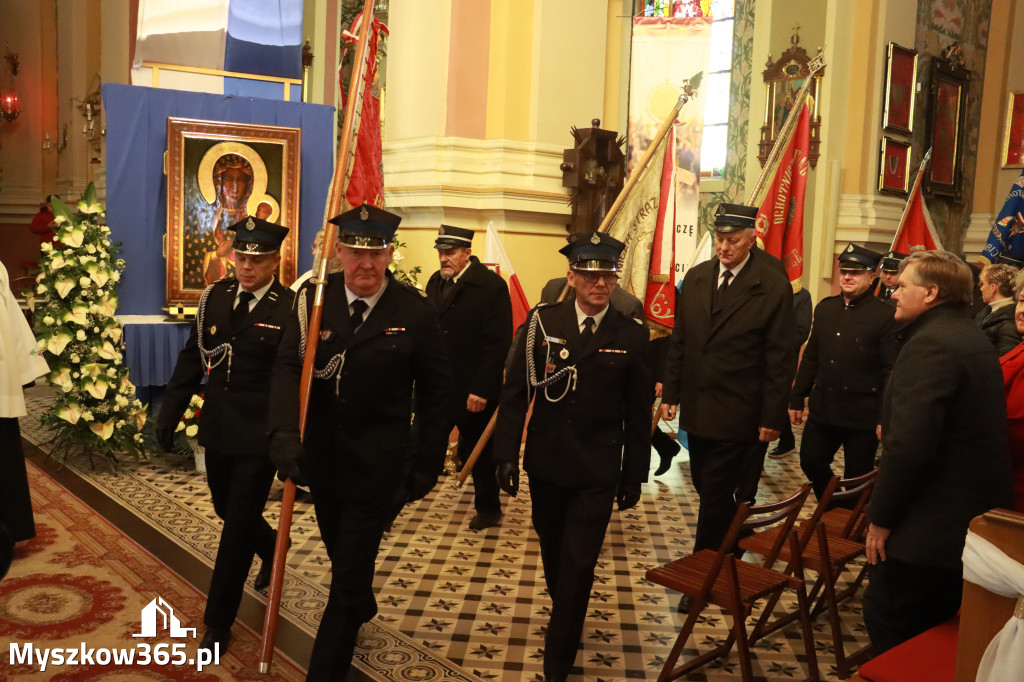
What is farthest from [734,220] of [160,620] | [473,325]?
[160,620]

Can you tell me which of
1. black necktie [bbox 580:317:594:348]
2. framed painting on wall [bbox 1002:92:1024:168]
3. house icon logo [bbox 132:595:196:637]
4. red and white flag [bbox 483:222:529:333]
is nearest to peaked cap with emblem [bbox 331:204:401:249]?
black necktie [bbox 580:317:594:348]

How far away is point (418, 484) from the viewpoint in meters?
3.48

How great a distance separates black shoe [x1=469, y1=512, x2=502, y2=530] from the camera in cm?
575

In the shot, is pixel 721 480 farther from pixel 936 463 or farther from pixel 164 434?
pixel 164 434

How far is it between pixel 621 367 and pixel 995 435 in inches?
54.5

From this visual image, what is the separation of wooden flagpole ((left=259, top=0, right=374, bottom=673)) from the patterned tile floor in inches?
18.5

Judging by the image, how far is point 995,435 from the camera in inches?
117

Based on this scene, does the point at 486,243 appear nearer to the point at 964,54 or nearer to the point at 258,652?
the point at 258,652

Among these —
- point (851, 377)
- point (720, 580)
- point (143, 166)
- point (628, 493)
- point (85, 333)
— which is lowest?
point (720, 580)

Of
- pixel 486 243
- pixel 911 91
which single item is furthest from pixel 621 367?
pixel 911 91

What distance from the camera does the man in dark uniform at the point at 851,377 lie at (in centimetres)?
533

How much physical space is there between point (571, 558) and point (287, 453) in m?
1.24

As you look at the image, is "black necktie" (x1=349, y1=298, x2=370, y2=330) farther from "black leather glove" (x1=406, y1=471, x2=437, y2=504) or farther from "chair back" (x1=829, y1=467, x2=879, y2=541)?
"chair back" (x1=829, y1=467, x2=879, y2=541)

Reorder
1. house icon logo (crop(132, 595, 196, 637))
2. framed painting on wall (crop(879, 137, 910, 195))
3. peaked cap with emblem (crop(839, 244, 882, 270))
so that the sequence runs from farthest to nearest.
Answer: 1. framed painting on wall (crop(879, 137, 910, 195))
2. peaked cap with emblem (crop(839, 244, 882, 270))
3. house icon logo (crop(132, 595, 196, 637))
